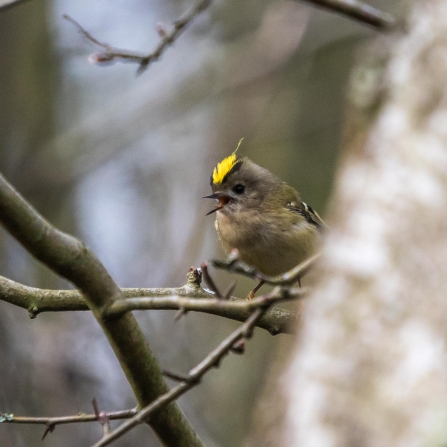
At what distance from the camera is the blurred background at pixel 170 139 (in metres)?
6.26

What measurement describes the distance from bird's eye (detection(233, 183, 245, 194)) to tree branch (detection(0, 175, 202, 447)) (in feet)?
8.40

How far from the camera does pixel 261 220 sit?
4.38 meters

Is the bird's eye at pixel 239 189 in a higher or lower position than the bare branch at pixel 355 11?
lower

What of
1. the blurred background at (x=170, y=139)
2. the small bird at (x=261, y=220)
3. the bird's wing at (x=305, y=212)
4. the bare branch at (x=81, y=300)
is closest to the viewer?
the bare branch at (x=81, y=300)

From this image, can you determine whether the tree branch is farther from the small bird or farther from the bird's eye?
the bird's eye

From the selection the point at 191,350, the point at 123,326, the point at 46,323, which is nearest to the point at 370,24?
the point at 123,326

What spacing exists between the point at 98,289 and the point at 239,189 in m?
2.76

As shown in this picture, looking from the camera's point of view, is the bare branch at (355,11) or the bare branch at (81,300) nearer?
the bare branch at (81,300)

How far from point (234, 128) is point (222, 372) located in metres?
2.75

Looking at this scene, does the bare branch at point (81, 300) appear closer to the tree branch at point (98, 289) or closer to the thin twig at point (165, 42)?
the tree branch at point (98, 289)

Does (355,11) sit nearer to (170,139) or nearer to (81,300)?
(81,300)

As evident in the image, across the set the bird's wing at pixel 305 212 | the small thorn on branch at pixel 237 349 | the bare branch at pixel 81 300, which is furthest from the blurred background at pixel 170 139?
the small thorn on branch at pixel 237 349

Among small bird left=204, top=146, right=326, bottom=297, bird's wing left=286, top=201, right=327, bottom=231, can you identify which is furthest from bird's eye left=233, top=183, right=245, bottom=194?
bird's wing left=286, top=201, right=327, bottom=231

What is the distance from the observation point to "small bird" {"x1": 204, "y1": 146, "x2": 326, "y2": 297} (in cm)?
422
